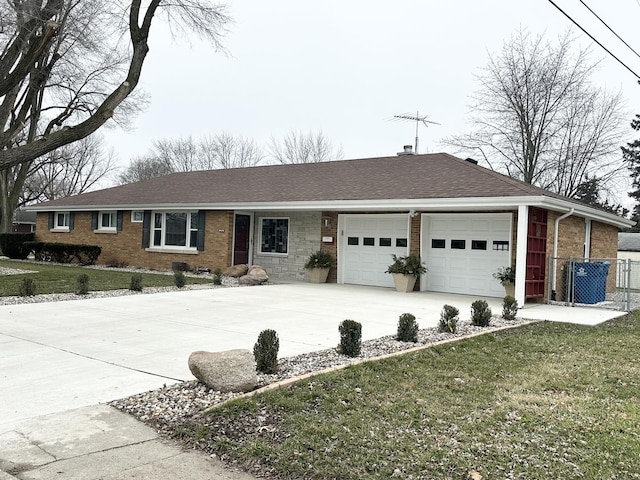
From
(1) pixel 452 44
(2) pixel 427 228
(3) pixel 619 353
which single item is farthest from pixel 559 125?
(3) pixel 619 353

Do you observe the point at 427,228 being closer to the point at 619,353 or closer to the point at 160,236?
the point at 619,353

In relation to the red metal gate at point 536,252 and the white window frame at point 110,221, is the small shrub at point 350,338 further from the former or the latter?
the white window frame at point 110,221

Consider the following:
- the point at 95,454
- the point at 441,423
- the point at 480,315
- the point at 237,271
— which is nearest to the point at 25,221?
the point at 237,271

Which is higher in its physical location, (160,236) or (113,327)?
(160,236)

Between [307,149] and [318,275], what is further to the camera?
[307,149]

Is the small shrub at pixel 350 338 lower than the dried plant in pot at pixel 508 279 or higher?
lower

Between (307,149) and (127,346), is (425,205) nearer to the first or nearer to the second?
(127,346)

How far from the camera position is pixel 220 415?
4574 millimetres

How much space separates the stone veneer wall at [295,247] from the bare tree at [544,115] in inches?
648

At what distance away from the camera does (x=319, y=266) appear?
57.4 feet

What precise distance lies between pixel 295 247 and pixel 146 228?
6080 mm

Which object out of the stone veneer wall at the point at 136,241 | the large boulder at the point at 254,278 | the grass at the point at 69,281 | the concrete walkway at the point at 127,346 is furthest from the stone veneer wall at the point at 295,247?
the concrete walkway at the point at 127,346

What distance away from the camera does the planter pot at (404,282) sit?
15.3 meters

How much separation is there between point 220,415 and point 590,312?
993cm
